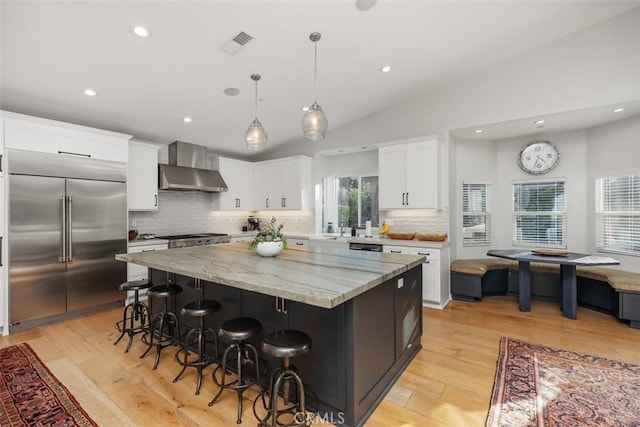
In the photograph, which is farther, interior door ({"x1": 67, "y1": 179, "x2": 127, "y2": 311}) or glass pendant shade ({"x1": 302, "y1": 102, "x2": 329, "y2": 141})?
interior door ({"x1": 67, "y1": 179, "x2": 127, "y2": 311})

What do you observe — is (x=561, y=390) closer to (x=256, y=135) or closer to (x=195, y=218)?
(x=256, y=135)

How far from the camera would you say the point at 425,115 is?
15.5 ft

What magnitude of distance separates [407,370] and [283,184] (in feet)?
14.2

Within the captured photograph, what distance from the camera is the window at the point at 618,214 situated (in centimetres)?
395

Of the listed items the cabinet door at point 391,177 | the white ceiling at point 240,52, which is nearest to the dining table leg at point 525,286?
the cabinet door at point 391,177

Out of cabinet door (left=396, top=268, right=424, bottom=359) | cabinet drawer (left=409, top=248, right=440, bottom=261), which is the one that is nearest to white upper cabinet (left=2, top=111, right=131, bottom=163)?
cabinet door (left=396, top=268, right=424, bottom=359)

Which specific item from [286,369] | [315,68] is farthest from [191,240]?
[286,369]

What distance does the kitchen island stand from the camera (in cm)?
188

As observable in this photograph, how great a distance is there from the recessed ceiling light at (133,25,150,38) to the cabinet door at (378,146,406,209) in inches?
138

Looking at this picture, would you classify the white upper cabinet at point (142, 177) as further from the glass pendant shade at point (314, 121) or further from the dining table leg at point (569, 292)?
the dining table leg at point (569, 292)

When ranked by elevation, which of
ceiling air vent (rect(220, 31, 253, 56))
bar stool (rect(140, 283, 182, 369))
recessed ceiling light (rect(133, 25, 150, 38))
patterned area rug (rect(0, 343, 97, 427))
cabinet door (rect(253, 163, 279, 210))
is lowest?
patterned area rug (rect(0, 343, 97, 427))

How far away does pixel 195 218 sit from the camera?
5848 mm

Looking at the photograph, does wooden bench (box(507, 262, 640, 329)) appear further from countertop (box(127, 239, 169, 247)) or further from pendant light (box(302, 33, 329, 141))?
countertop (box(127, 239, 169, 247))

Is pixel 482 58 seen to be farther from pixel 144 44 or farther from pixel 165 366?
pixel 165 366
